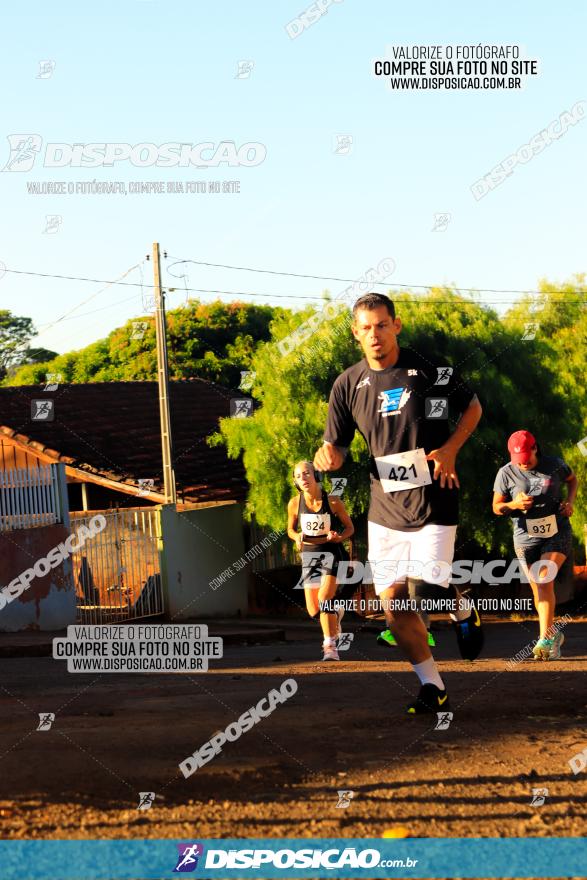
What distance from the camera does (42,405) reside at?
1128 inches

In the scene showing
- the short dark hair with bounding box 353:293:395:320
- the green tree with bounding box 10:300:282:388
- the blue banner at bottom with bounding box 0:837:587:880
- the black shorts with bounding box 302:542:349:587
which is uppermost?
the green tree with bounding box 10:300:282:388

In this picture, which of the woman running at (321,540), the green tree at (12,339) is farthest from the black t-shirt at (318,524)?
the green tree at (12,339)

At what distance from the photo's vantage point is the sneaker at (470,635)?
8.48m

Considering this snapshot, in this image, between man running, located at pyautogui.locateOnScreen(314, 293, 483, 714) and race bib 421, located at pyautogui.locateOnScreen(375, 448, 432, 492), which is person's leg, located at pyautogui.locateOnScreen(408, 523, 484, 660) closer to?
man running, located at pyautogui.locateOnScreen(314, 293, 483, 714)

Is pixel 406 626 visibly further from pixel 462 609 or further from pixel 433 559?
pixel 462 609

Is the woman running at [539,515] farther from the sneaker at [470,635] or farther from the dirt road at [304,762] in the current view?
the sneaker at [470,635]

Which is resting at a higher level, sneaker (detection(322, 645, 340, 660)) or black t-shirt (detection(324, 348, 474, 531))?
black t-shirt (detection(324, 348, 474, 531))

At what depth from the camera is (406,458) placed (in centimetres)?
699

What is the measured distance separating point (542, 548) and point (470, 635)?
110 inches

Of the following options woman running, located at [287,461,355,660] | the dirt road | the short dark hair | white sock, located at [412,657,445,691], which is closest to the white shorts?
white sock, located at [412,657,445,691]

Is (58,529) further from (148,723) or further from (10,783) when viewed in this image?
(10,783)

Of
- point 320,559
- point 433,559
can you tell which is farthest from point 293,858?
point 320,559

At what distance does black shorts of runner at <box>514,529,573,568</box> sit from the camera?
436 inches

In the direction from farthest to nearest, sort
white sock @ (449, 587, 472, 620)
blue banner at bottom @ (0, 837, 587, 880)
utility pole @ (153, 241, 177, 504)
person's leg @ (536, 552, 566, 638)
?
1. utility pole @ (153, 241, 177, 504)
2. person's leg @ (536, 552, 566, 638)
3. white sock @ (449, 587, 472, 620)
4. blue banner at bottom @ (0, 837, 587, 880)
